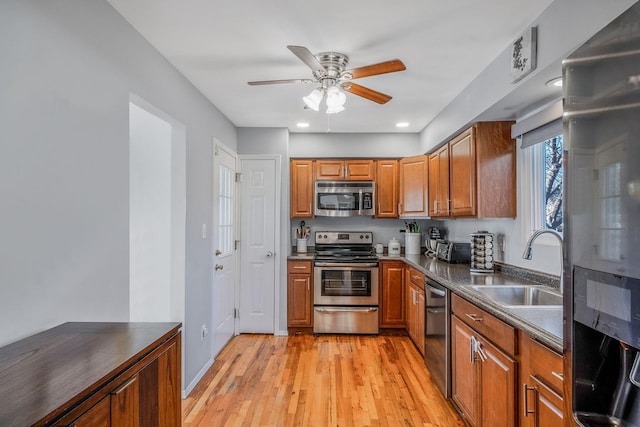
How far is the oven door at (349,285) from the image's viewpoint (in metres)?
4.02

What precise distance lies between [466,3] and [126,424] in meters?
Answer: 2.18

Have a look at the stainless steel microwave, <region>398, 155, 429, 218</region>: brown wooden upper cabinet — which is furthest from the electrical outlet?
<region>398, 155, 429, 218</region>: brown wooden upper cabinet

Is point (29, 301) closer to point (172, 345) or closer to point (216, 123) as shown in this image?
point (172, 345)

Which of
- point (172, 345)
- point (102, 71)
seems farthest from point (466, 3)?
point (172, 345)

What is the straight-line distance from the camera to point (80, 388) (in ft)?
2.85

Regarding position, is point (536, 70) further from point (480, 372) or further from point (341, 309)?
point (341, 309)

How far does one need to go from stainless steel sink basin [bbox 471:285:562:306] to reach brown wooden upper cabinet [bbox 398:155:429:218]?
1.63 metres

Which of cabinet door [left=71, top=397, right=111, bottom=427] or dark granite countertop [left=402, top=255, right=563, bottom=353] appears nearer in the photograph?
Answer: cabinet door [left=71, top=397, right=111, bottom=427]

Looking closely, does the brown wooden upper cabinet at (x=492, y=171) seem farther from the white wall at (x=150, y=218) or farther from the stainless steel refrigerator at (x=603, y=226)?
the white wall at (x=150, y=218)

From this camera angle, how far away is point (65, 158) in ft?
4.66

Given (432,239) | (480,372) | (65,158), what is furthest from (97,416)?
(432,239)

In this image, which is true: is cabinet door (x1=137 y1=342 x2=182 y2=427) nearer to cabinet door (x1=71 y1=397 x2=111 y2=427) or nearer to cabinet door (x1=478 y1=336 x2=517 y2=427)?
cabinet door (x1=71 y1=397 x2=111 y2=427)

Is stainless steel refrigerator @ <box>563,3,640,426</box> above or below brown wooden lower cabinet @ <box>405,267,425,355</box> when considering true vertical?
above

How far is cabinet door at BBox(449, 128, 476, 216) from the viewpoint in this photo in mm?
2777
